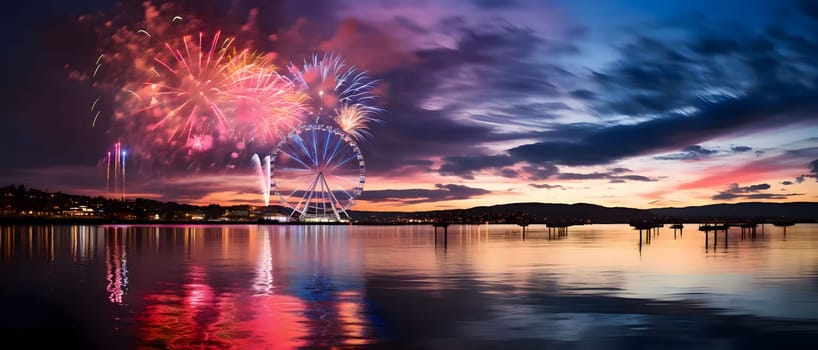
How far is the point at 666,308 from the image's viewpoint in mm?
29828

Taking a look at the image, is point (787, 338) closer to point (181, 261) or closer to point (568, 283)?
point (568, 283)

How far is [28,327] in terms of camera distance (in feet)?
80.7

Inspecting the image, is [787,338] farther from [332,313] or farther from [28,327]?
[28,327]

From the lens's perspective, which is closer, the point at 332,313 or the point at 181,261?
the point at 332,313

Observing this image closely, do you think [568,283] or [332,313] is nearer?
[332,313]

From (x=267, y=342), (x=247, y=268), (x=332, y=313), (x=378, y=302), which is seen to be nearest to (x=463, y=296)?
(x=378, y=302)

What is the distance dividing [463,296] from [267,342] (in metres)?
13.9

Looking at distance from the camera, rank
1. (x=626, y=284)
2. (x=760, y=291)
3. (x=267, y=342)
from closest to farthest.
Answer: (x=267, y=342) → (x=760, y=291) → (x=626, y=284)

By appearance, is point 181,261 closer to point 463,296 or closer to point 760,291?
point 463,296

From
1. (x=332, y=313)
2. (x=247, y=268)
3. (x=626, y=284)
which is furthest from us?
(x=247, y=268)

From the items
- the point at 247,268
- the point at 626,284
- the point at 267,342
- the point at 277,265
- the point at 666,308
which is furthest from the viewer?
the point at 277,265

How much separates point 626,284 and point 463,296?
1101 cm

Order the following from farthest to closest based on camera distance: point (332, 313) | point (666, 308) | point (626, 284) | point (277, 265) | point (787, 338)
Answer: point (277, 265)
point (626, 284)
point (666, 308)
point (332, 313)
point (787, 338)

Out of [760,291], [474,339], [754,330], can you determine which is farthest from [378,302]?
[760,291]
